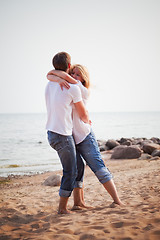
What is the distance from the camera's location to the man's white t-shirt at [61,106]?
10.1ft

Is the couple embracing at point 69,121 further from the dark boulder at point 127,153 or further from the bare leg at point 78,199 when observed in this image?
the dark boulder at point 127,153

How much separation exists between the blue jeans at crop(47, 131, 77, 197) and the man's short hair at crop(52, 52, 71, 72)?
3.05 feet

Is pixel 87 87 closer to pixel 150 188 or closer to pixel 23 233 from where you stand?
A: pixel 23 233

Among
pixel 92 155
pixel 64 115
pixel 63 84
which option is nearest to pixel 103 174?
pixel 92 155

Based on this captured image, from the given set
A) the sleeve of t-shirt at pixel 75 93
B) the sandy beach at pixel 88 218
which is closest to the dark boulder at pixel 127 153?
the sandy beach at pixel 88 218

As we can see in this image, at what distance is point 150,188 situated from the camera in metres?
4.99

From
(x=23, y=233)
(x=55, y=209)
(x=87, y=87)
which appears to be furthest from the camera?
(x=55, y=209)

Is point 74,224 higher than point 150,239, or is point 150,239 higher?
point 150,239

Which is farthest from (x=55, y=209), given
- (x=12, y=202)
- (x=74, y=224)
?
(x=74, y=224)

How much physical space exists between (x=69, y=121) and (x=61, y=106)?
0.82 ft

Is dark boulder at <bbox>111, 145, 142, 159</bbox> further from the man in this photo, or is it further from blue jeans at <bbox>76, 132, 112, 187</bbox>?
the man

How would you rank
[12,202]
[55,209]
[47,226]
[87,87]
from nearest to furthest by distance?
[47,226]
[87,87]
[55,209]
[12,202]

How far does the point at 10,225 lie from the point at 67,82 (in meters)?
→ 2.15

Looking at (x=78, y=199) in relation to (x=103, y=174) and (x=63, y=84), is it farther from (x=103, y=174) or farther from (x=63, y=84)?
(x=63, y=84)
